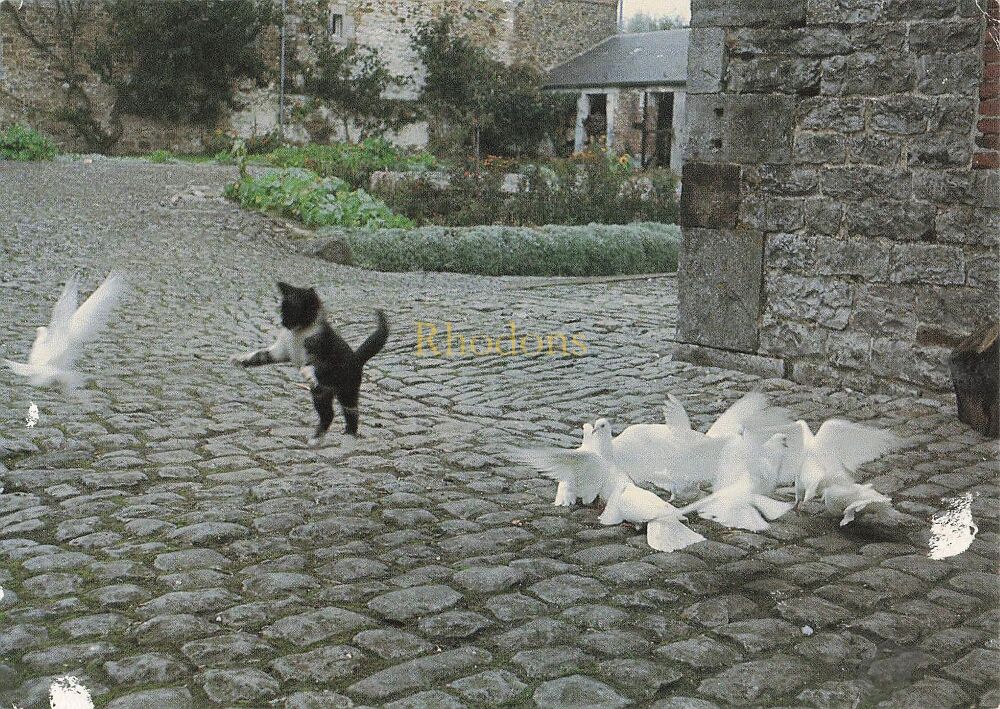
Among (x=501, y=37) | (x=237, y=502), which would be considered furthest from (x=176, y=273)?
(x=501, y=37)

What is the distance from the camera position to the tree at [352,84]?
2441cm

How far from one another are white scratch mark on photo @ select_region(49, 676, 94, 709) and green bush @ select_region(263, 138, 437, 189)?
1273 centimetres

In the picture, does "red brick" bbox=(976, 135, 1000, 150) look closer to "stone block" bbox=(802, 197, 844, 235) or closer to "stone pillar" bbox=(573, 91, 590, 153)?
"stone block" bbox=(802, 197, 844, 235)

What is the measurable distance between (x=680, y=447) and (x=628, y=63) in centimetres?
2289

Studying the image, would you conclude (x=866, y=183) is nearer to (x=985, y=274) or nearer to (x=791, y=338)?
(x=985, y=274)

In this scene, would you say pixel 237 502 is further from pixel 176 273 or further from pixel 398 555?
pixel 176 273

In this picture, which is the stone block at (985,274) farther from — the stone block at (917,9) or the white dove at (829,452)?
the white dove at (829,452)

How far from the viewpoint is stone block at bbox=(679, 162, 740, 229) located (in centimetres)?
636

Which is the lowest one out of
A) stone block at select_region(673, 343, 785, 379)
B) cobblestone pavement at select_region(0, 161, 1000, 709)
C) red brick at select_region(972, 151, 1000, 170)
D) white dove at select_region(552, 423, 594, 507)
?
cobblestone pavement at select_region(0, 161, 1000, 709)

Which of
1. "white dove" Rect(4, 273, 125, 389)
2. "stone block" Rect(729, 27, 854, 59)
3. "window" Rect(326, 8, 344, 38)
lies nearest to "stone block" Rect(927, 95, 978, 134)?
"stone block" Rect(729, 27, 854, 59)

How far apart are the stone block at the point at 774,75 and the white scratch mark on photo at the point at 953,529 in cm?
270

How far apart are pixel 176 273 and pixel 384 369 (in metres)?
3.69

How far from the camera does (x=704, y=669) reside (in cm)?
264

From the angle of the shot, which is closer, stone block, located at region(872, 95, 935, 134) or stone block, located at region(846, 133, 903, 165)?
stone block, located at region(872, 95, 935, 134)
